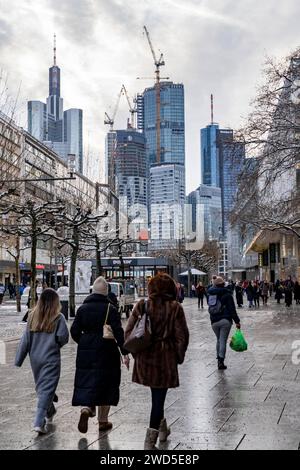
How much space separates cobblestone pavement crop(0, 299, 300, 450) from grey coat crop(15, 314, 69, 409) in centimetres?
50

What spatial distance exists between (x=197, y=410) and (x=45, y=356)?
2.27 meters

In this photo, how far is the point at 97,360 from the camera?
683cm

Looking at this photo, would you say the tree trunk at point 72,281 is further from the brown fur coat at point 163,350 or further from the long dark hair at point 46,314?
the brown fur coat at point 163,350

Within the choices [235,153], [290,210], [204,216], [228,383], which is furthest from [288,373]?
[204,216]

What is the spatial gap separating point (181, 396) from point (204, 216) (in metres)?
109

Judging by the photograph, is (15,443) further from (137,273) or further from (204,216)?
(204,216)

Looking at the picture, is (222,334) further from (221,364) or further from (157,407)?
(157,407)

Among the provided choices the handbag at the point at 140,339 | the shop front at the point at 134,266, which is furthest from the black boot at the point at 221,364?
the shop front at the point at 134,266

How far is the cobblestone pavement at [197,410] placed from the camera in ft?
21.4

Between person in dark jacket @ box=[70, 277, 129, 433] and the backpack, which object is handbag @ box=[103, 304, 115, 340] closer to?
person in dark jacket @ box=[70, 277, 129, 433]

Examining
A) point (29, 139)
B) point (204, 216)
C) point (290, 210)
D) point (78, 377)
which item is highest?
point (29, 139)

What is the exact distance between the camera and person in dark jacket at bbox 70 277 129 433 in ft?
22.2
